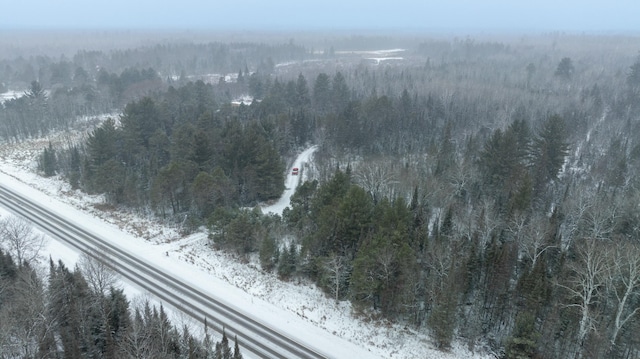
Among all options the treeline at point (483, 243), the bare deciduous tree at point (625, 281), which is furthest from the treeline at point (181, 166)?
the bare deciduous tree at point (625, 281)

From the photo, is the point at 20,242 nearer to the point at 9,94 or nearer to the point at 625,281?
the point at 625,281

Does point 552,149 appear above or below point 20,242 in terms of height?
above

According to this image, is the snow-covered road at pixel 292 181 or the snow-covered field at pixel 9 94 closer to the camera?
the snow-covered road at pixel 292 181

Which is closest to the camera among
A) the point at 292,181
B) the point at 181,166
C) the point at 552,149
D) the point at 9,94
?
the point at 181,166

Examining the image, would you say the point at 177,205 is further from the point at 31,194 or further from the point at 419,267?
the point at 419,267

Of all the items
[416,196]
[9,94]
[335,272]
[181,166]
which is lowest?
[335,272]

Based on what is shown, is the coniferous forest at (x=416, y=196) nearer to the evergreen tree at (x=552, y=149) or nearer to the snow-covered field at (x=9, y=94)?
the evergreen tree at (x=552, y=149)

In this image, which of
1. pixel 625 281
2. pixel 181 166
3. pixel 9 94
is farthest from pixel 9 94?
pixel 625 281
